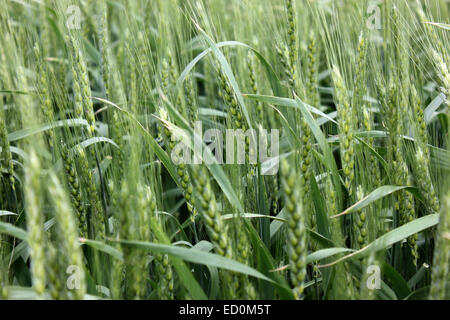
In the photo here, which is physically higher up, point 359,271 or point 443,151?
point 443,151

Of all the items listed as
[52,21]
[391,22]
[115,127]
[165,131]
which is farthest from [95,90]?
[391,22]

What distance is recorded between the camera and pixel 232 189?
104 cm

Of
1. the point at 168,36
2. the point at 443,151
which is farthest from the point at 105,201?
the point at 443,151

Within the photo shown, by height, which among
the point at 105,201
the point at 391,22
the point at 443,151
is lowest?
the point at 105,201

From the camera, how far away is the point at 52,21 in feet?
6.86

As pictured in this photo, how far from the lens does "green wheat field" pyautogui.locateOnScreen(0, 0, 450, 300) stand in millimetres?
899

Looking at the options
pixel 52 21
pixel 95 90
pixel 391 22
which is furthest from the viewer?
pixel 95 90

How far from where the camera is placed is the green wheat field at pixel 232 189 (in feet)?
2.95

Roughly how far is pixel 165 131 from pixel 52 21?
124cm

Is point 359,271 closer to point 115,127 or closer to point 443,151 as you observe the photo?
point 443,151

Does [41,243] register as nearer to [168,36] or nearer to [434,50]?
[168,36]

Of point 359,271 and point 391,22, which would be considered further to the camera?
point 391,22

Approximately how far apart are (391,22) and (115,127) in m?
0.95

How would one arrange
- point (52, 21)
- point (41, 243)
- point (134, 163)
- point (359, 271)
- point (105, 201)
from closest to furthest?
point (41, 243) < point (134, 163) < point (359, 271) < point (105, 201) < point (52, 21)
